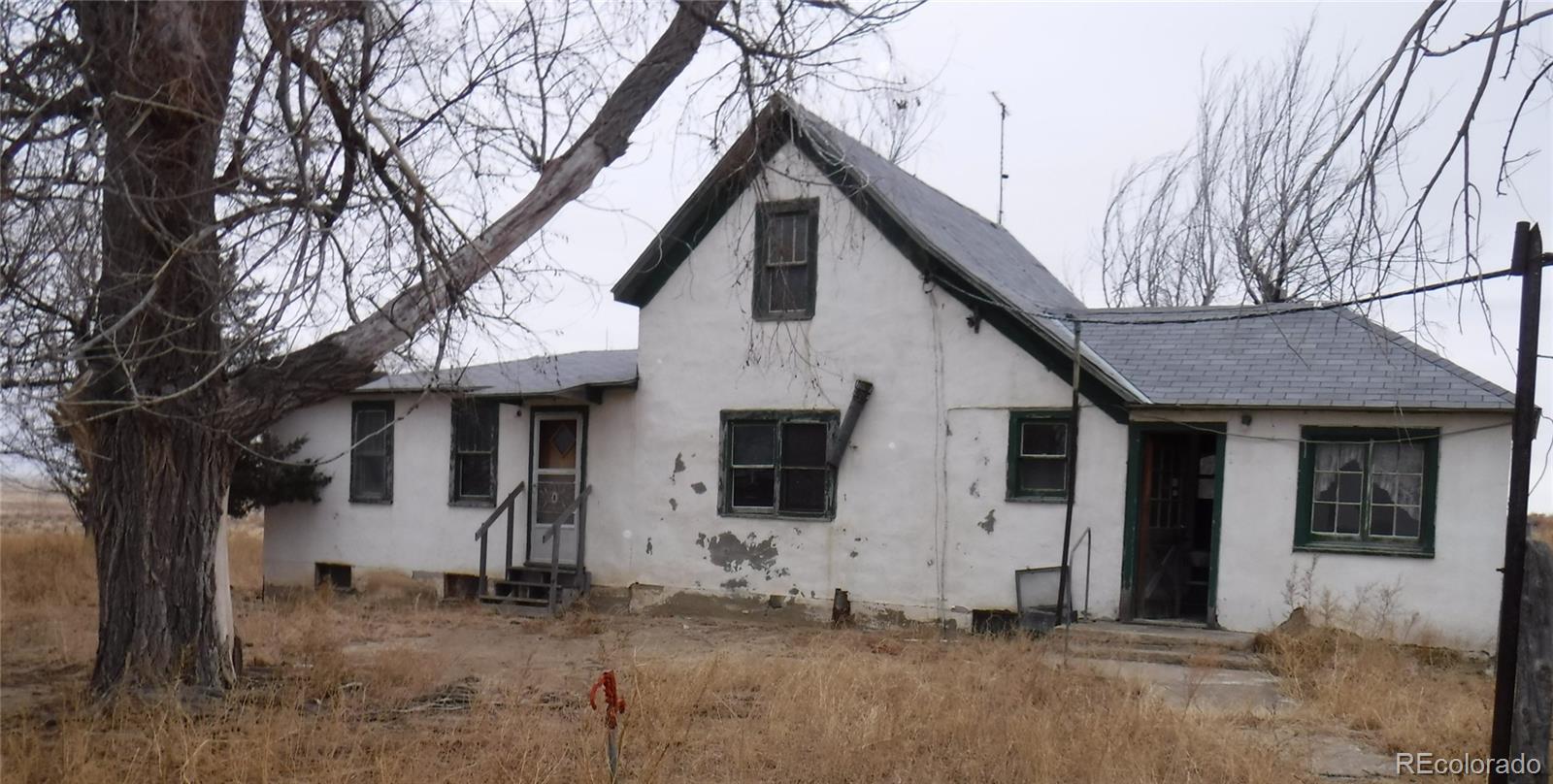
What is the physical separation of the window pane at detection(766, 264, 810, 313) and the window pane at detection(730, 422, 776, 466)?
1529 mm

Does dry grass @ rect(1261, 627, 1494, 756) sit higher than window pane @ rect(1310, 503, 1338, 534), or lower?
lower

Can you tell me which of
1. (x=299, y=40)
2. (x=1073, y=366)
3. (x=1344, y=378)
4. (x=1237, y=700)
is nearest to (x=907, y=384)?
(x=1073, y=366)

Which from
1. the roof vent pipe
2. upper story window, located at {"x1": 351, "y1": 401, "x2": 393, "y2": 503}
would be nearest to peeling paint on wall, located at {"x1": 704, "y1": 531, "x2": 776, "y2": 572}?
the roof vent pipe

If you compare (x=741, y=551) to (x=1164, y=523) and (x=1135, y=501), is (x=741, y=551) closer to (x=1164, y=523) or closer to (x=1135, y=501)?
(x=1135, y=501)

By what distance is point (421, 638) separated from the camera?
12953 mm

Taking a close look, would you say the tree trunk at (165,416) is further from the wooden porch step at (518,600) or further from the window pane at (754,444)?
the window pane at (754,444)

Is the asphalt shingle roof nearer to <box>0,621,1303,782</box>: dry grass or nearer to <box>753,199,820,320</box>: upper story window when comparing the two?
<box>753,199,820,320</box>: upper story window

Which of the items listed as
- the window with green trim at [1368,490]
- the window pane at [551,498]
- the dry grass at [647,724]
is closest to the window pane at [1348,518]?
the window with green trim at [1368,490]

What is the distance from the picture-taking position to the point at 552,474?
55.2 ft

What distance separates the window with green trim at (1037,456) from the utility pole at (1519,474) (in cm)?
772

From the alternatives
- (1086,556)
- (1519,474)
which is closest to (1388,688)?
(1086,556)

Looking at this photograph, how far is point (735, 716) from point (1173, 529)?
7992mm

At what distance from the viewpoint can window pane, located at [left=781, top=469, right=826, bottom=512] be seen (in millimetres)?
14930

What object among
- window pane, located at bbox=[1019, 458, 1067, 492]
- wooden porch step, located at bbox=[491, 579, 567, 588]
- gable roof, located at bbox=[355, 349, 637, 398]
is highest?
gable roof, located at bbox=[355, 349, 637, 398]
